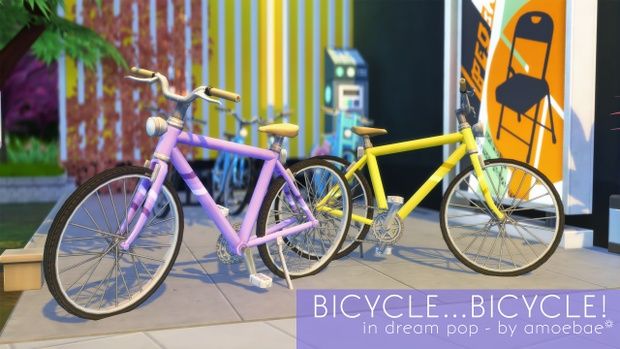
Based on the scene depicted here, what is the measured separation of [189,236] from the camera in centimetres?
524

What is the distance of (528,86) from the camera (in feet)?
16.0

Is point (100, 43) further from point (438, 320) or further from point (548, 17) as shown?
point (438, 320)

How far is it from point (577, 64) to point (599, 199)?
3.19ft

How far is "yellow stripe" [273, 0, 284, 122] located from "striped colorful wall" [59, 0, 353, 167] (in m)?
0.01

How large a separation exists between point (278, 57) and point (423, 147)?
5229mm

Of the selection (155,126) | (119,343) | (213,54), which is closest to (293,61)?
(213,54)

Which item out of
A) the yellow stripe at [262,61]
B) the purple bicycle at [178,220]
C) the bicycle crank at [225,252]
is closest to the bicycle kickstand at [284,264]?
the purple bicycle at [178,220]

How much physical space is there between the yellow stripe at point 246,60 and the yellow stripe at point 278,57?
1.09ft

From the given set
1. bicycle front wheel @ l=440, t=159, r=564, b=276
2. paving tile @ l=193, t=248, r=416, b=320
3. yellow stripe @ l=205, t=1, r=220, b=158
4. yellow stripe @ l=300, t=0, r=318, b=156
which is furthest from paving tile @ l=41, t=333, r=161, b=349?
yellow stripe @ l=300, t=0, r=318, b=156

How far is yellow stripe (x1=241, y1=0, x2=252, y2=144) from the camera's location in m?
8.63

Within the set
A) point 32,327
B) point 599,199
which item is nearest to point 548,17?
point 599,199

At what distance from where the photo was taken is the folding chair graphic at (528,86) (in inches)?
186

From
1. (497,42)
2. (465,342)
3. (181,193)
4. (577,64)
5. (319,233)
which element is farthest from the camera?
(181,193)

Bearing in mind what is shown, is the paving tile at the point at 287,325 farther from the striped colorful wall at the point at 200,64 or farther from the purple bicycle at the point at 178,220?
the striped colorful wall at the point at 200,64
